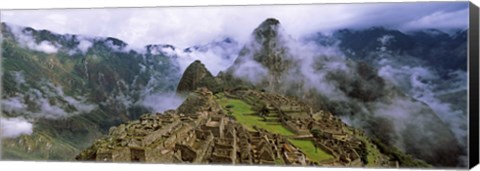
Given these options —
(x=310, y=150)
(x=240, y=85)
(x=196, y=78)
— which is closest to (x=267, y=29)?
(x=240, y=85)

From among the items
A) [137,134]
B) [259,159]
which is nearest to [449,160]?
[259,159]

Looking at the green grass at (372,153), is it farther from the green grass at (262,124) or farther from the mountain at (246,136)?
the green grass at (262,124)

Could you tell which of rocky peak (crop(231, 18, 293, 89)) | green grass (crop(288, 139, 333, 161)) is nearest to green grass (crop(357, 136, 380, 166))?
green grass (crop(288, 139, 333, 161))

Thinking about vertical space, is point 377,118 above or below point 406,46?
below

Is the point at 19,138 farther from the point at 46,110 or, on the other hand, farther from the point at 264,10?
the point at 264,10

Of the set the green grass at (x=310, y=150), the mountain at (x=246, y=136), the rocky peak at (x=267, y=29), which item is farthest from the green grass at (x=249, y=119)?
the rocky peak at (x=267, y=29)

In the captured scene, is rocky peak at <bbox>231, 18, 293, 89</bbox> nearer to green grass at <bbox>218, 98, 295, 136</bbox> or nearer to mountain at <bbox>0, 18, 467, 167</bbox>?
mountain at <bbox>0, 18, 467, 167</bbox>
